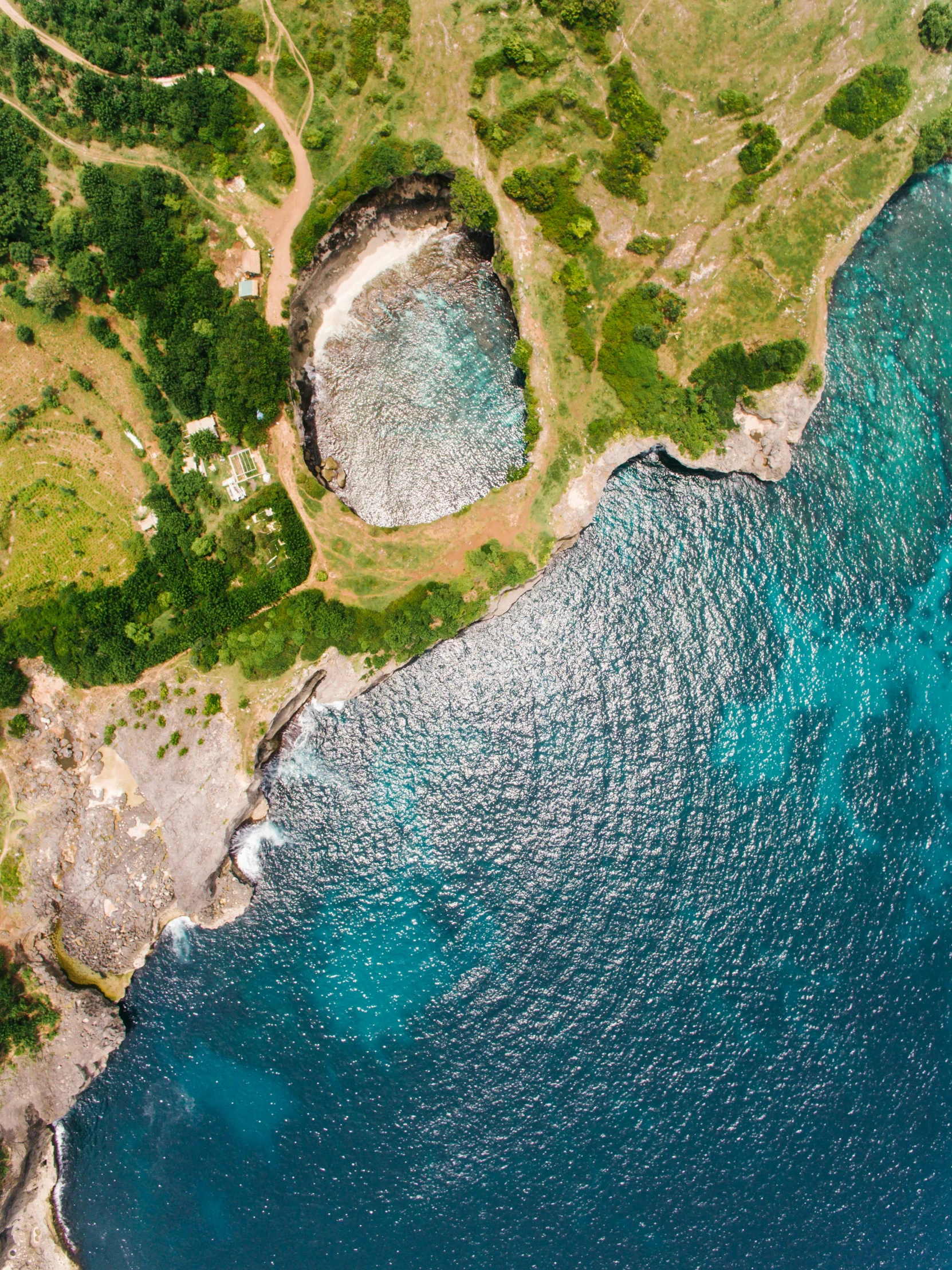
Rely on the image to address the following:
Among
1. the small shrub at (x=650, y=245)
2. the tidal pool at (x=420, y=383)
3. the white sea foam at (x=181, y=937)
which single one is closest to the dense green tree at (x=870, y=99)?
the small shrub at (x=650, y=245)

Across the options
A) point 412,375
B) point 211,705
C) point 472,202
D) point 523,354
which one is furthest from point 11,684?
point 472,202

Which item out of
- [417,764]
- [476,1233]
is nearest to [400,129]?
[417,764]

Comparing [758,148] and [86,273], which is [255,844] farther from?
[758,148]

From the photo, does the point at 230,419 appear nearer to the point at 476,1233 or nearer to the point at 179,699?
the point at 179,699

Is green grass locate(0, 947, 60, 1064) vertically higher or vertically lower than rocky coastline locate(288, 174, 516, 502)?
lower

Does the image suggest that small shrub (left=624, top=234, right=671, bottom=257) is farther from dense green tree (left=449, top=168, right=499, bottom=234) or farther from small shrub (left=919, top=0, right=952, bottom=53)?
small shrub (left=919, top=0, right=952, bottom=53)

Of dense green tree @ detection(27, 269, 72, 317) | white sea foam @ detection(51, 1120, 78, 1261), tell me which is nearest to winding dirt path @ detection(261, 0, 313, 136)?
dense green tree @ detection(27, 269, 72, 317)
